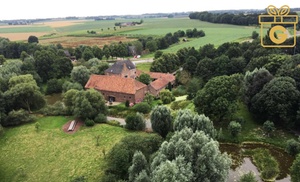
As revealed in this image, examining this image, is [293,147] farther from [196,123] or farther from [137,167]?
[137,167]

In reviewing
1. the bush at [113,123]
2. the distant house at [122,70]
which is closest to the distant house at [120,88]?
the distant house at [122,70]

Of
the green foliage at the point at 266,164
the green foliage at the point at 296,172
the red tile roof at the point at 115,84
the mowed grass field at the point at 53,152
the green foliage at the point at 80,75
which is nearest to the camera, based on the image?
the green foliage at the point at 296,172

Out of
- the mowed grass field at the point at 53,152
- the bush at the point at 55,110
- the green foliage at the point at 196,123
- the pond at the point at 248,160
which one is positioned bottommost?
the pond at the point at 248,160

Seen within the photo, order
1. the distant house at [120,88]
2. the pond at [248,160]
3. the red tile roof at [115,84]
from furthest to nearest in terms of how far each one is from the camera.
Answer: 1. the red tile roof at [115,84]
2. the distant house at [120,88]
3. the pond at [248,160]

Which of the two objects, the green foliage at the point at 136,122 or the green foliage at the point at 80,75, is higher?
the green foliage at the point at 80,75

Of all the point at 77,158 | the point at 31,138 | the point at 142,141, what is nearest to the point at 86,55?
the point at 31,138

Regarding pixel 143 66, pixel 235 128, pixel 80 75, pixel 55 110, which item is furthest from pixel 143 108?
pixel 143 66

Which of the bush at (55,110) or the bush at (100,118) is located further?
the bush at (55,110)

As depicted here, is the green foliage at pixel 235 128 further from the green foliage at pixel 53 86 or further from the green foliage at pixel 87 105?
the green foliage at pixel 53 86
